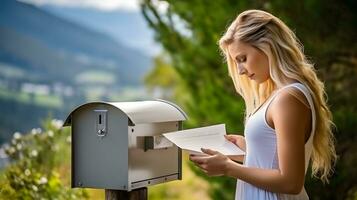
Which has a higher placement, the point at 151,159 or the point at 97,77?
the point at 97,77

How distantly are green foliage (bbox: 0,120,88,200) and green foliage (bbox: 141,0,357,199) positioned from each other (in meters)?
1.21

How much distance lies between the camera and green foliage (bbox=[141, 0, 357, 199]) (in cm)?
568

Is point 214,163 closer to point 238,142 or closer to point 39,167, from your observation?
point 238,142

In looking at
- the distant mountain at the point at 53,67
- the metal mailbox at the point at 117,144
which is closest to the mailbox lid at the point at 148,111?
the metal mailbox at the point at 117,144

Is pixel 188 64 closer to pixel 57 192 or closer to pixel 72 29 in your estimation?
pixel 57 192

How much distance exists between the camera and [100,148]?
2.68 m

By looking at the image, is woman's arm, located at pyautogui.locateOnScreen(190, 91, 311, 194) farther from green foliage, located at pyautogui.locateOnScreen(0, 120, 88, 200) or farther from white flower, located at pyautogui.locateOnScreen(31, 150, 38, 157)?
white flower, located at pyautogui.locateOnScreen(31, 150, 38, 157)

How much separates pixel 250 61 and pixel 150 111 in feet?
1.63

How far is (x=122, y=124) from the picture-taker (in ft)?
8.58

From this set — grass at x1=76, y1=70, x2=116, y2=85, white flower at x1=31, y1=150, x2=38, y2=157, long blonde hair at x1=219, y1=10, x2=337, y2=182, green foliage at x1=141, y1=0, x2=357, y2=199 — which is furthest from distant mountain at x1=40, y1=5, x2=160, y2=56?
long blonde hair at x1=219, y1=10, x2=337, y2=182

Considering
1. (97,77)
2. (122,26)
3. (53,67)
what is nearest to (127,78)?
(97,77)

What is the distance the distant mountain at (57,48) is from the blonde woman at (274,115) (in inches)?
199

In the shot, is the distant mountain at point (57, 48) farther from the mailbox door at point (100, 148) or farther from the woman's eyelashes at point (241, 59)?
the woman's eyelashes at point (241, 59)

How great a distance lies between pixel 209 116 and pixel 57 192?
198 cm
